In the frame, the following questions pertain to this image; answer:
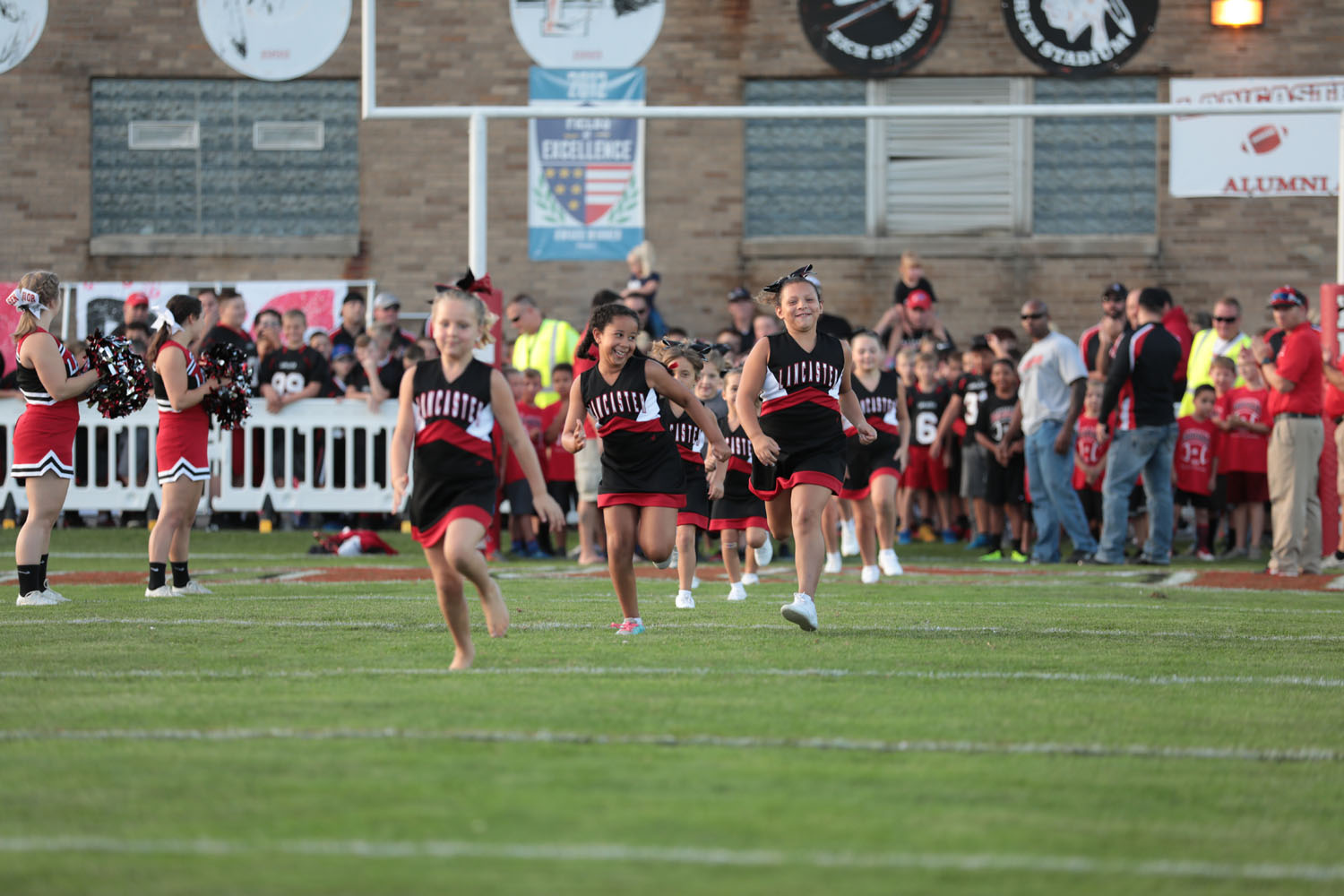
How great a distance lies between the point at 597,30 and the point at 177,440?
41.5ft

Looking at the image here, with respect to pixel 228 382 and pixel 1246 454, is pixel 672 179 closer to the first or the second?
pixel 1246 454

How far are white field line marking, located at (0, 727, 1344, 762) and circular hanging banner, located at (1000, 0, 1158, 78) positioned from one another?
18.1 m

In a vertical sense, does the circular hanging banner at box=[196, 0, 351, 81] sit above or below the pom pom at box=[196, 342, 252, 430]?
above

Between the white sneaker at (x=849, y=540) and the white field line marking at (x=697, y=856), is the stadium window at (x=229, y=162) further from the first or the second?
the white field line marking at (x=697, y=856)

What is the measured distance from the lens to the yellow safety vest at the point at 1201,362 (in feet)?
54.9

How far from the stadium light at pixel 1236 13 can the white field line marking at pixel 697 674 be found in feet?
55.5

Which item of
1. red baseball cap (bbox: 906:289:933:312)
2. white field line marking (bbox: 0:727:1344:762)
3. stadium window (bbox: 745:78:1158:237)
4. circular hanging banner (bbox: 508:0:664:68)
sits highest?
circular hanging banner (bbox: 508:0:664:68)

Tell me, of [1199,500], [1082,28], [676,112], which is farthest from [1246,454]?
[1082,28]

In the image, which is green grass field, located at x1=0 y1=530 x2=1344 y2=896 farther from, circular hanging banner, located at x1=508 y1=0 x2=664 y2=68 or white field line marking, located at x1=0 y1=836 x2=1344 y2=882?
circular hanging banner, located at x1=508 y1=0 x2=664 y2=68

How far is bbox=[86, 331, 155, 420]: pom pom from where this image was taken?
11.0m

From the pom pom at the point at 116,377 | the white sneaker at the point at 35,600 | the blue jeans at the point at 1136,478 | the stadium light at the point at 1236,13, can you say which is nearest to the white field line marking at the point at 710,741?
the white sneaker at the point at 35,600

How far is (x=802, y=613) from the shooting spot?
846 centimetres

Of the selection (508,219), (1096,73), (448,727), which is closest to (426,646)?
(448,727)

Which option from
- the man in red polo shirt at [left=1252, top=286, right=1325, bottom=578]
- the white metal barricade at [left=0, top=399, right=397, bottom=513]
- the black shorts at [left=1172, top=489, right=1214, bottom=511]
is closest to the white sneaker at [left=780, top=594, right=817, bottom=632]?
the man in red polo shirt at [left=1252, top=286, right=1325, bottom=578]
